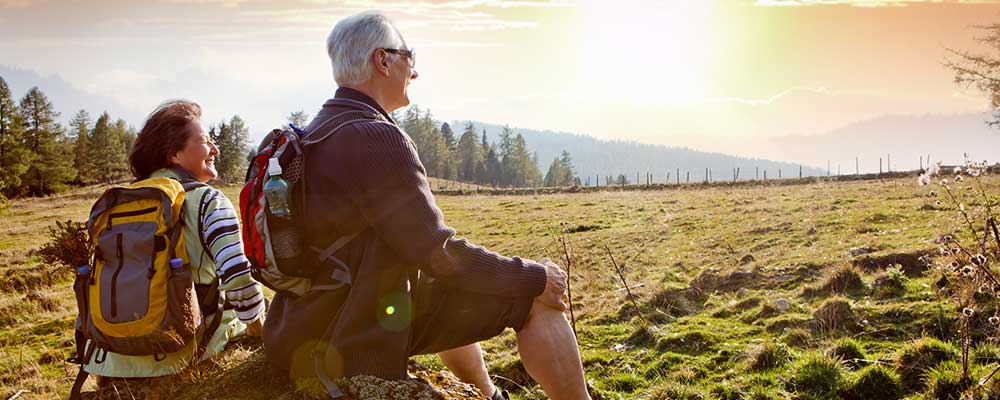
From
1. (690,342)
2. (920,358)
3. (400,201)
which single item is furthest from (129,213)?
(920,358)

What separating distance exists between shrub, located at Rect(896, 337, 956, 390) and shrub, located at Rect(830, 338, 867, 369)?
349mm

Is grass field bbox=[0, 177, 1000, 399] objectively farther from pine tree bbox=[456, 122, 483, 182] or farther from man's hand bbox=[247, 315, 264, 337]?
pine tree bbox=[456, 122, 483, 182]

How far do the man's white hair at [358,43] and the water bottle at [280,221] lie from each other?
2.16 feet

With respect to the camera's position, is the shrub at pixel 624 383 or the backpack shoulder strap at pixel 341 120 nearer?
the backpack shoulder strap at pixel 341 120

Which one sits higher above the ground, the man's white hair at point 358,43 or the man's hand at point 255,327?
the man's white hair at point 358,43

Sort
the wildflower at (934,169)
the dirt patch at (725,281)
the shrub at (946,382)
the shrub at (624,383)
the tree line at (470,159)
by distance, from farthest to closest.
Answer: the tree line at (470,159) < the dirt patch at (725,281) < the shrub at (624,383) < the shrub at (946,382) < the wildflower at (934,169)

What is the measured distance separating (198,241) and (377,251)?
1752 mm

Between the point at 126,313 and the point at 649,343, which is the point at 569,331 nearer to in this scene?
the point at 126,313

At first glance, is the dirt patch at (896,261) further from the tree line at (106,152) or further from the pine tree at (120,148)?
the pine tree at (120,148)

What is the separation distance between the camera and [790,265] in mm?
10180

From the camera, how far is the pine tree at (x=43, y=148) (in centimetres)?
5662

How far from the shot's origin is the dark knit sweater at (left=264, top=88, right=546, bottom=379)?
291 centimetres

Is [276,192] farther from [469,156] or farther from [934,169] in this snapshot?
[469,156]

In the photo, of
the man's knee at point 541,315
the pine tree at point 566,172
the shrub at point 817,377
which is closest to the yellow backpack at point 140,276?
the man's knee at point 541,315
